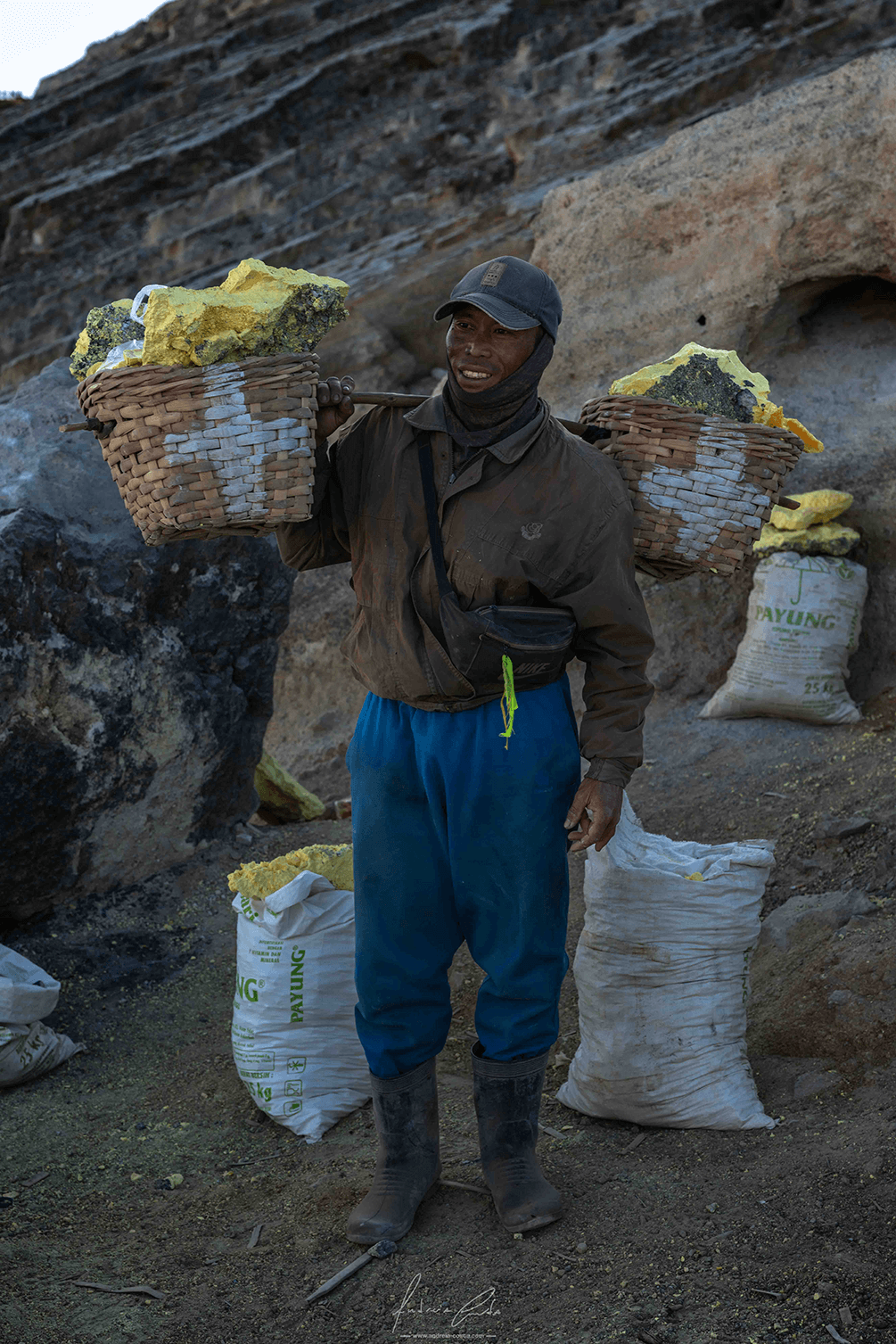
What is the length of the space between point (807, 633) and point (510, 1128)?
10.5ft

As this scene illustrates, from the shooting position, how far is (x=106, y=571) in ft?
12.8

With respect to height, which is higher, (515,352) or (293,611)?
(515,352)

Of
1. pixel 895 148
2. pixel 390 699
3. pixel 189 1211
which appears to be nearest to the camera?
pixel 390 699

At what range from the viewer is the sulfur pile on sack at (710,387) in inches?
90.7

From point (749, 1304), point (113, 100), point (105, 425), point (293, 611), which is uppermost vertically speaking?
point (113, 100)

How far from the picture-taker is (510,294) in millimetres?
2068

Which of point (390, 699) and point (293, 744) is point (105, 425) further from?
point (293, 744)

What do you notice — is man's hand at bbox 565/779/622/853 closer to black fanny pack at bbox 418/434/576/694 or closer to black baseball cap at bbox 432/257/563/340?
black fanny pack at bbox 418/434/576/694

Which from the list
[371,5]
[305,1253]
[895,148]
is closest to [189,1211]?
[305,1253]

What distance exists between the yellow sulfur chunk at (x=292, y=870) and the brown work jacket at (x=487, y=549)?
874 millimetres

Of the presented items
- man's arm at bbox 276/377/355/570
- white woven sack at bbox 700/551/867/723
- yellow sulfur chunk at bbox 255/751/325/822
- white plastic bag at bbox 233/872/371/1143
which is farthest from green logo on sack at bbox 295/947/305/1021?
white woven sack at bbox 700/551/867/723

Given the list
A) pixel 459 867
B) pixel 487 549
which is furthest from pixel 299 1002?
pixel 487 549

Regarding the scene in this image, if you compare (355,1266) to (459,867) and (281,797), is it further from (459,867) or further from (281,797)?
(281,797)

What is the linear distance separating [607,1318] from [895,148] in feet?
18.7
